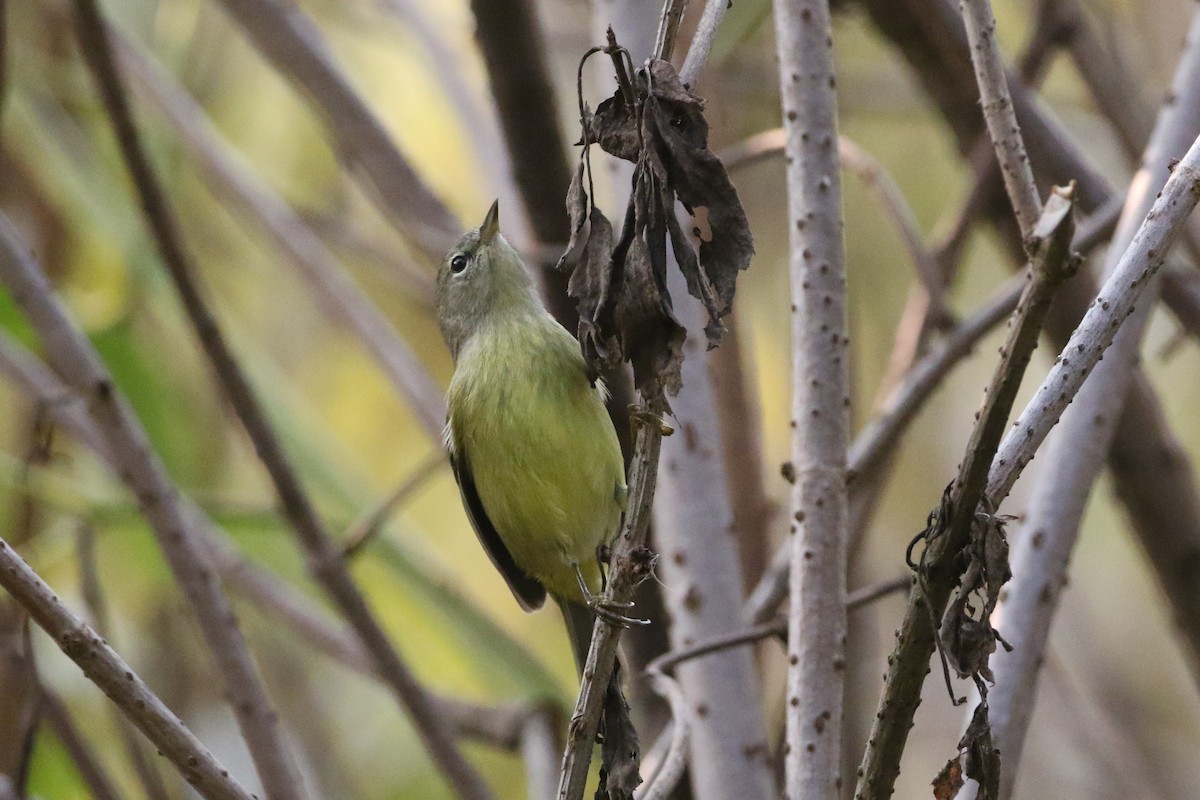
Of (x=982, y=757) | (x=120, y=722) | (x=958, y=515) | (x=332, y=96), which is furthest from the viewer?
(x=332, y=96)

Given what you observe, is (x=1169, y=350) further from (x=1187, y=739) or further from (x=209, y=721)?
(x=1187, y=739)

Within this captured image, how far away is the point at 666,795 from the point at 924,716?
12.5 feet

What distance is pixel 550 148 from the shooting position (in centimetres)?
331

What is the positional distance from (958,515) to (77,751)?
5.82ft

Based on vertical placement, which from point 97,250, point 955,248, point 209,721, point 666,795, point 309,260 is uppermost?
point 97,250

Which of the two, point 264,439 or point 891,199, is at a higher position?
point 891,199

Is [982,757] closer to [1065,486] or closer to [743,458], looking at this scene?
[1065,486]

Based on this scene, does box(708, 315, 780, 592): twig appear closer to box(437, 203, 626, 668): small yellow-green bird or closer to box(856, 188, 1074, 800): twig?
box(437, 203, 626, 668): small yellow-green bird

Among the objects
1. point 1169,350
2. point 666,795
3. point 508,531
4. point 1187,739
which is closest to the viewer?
point 666,795

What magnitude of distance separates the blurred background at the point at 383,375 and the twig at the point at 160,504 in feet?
0.81

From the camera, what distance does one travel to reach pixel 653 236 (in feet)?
5.62

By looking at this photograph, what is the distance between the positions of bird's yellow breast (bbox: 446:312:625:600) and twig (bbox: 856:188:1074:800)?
59.7 inches

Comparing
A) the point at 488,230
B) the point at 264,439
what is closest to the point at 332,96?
the point at 488,230

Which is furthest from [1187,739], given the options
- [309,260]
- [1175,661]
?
[309,260]
